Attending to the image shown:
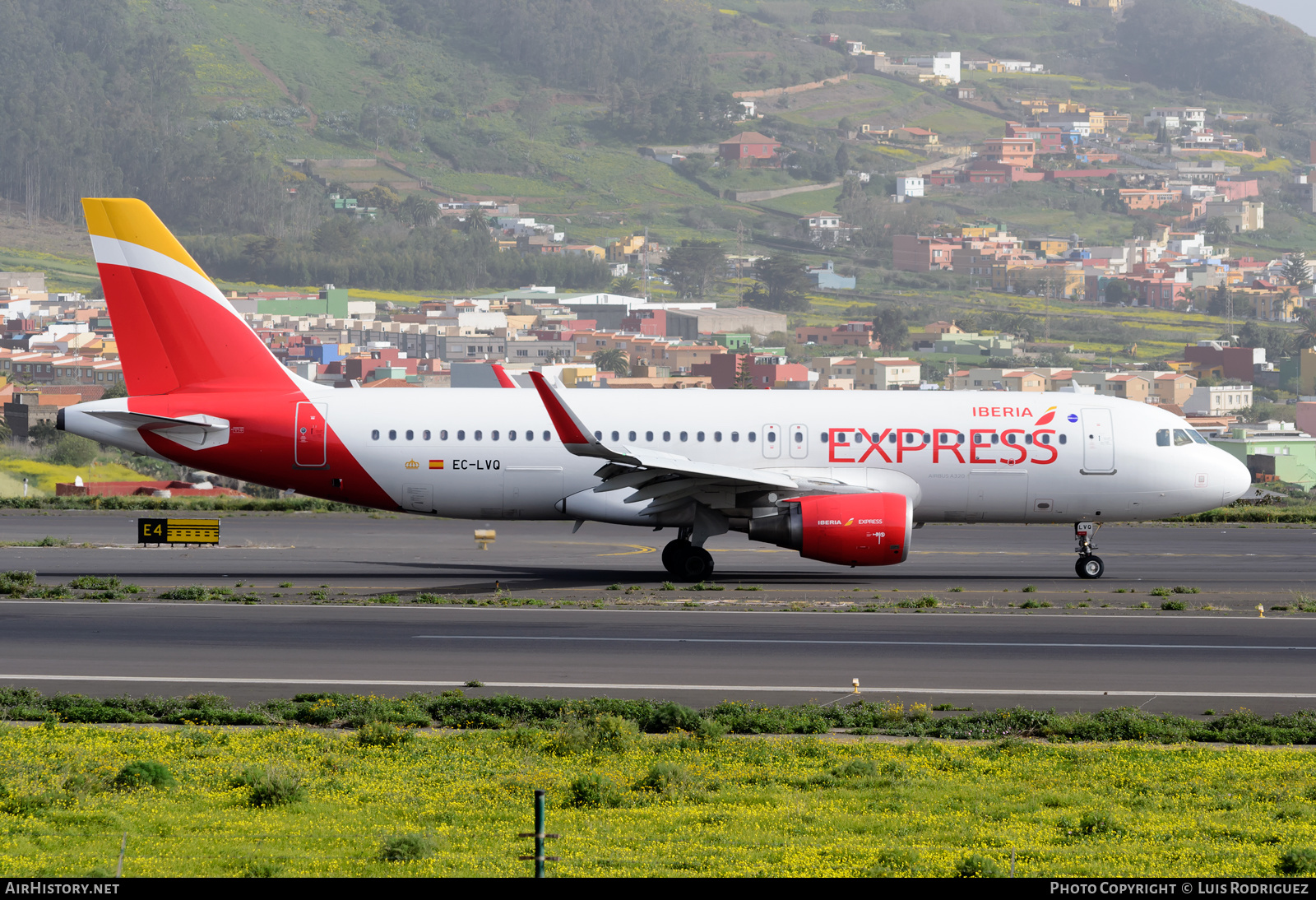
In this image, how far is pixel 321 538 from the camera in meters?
41.9

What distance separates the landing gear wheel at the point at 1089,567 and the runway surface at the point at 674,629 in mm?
820

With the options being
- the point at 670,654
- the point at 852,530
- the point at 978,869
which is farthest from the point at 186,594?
the point at 978,869

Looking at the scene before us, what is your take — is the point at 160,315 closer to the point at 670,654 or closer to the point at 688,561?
the point at 688,561

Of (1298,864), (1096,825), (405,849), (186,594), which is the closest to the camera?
(1298,864)

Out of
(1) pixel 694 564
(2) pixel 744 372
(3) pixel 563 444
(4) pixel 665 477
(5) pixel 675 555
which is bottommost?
(1) pixel 694 564

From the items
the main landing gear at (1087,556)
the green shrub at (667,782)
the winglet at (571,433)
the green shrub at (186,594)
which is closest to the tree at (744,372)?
the main landing gear at (1087,556)

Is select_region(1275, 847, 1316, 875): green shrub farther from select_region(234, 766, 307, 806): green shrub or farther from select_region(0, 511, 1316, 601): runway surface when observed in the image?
select_region(0, 511, 1316, 601): runway surface

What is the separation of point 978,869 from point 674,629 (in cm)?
1369

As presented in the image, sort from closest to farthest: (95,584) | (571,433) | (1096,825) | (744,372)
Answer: (1096,825) < (95,584) < (571,433) < (744,372)

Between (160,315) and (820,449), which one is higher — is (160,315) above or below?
above

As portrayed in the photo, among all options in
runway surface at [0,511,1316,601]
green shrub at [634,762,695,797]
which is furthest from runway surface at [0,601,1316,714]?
runway surface at [0,511,1316,601]

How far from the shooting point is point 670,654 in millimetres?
22078

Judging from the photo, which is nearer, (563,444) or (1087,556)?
(563,444)
